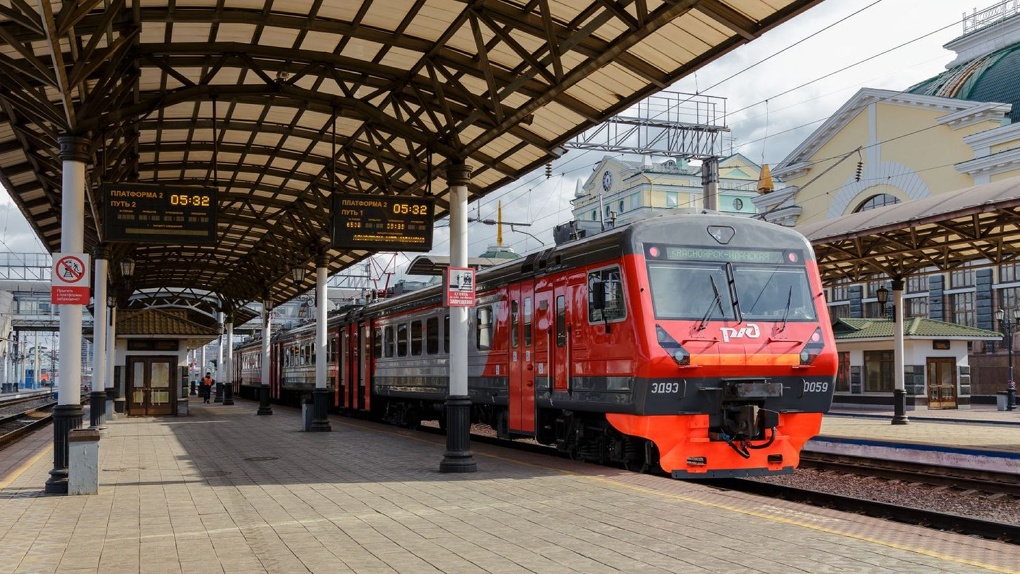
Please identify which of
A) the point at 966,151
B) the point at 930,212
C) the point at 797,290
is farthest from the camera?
the point at 966,151

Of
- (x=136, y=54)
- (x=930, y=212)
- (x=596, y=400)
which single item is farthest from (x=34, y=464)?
(x=930, y=212)

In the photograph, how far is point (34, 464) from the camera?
641 inches

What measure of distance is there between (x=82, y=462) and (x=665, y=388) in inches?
277

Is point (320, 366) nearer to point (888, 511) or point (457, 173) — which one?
point (457, 173)

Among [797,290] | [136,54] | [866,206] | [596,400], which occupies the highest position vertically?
[866,206]

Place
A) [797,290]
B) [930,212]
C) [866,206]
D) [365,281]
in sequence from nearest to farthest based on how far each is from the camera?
[797,290]
[930,212]
[866,206]
[365,281]

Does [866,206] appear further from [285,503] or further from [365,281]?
[285,503]

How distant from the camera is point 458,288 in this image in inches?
541

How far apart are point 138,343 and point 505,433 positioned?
1741cm

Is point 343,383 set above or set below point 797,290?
below

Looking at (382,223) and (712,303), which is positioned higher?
(382,223)

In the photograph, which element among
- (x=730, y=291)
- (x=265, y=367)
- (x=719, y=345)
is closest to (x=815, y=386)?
(x=719, y=345)

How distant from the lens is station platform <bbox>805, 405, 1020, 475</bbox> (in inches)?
616

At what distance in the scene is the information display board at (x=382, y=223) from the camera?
15414 millimetres
